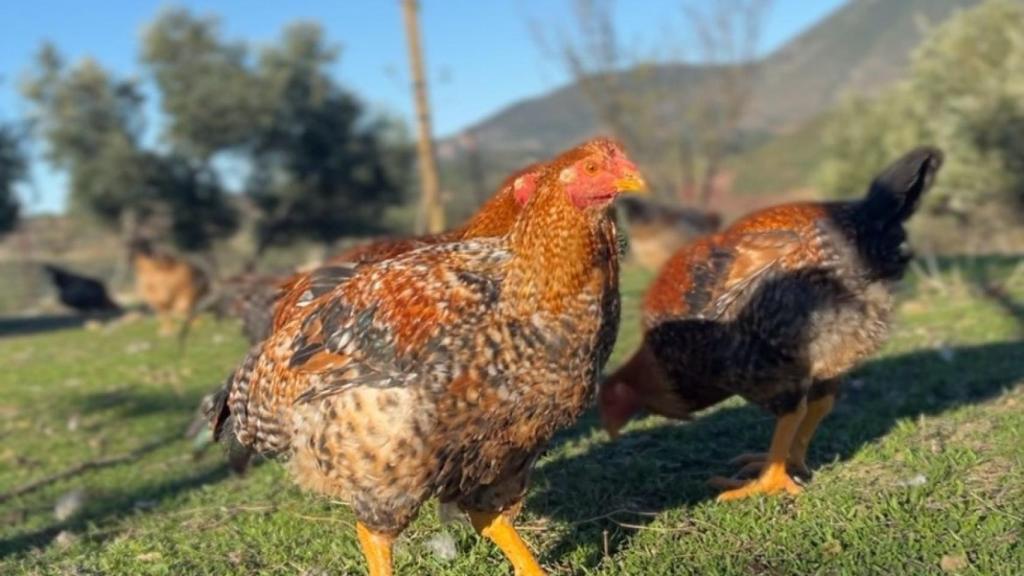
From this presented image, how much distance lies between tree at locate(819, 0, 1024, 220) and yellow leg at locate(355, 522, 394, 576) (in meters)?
18.7

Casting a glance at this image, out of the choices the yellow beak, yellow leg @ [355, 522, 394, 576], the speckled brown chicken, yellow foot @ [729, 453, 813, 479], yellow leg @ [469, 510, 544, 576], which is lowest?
yellow foot @ [729, 453, 813, 479]

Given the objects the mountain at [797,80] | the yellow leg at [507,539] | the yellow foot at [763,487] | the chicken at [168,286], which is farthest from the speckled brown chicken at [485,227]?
the mountain at [797,80]

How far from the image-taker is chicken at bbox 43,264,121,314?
20.2m

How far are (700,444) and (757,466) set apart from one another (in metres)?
0.60

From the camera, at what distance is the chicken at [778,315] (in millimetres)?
4520

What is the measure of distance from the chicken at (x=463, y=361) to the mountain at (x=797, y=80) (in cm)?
1704

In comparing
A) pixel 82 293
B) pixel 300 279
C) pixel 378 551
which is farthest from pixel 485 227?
pixel 82 293

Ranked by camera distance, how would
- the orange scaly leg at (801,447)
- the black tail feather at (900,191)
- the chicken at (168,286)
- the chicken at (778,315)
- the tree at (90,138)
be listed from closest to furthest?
1. the chicken at (778,315)
2. the orange scaly leg at (801,447)
3. the black tail feather at (900,191)
4. the chicken at (168,286)
5. the tree at (90,138)

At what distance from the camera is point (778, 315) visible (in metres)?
4.51

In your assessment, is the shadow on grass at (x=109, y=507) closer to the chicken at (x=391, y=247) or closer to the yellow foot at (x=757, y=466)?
the chicken at (x=391, y=247)

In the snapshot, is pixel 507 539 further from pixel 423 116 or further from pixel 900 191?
pixel 423 116

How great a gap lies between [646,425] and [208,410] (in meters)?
2.75

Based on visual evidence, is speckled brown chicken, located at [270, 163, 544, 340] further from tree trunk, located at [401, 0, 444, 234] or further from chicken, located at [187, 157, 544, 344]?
tree trunk, located at [401, 0, 444, 234]

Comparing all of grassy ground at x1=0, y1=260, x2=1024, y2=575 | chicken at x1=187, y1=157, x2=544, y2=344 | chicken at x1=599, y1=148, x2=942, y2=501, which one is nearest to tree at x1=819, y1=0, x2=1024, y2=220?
grassy ground at x1=0, y1=260, x2=1024, y2=575
